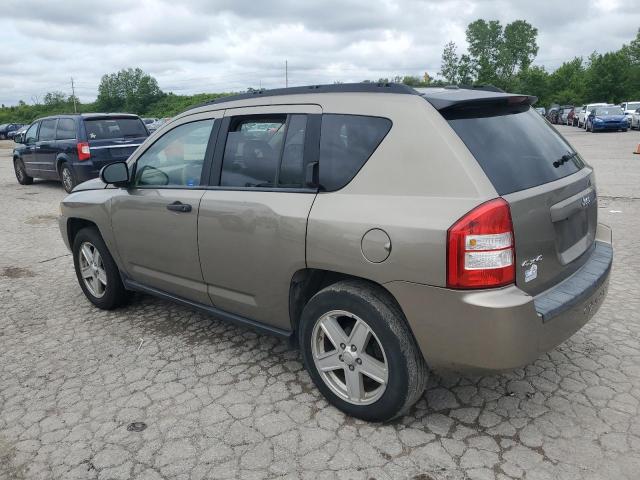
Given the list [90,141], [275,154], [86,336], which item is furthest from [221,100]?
[90,141]

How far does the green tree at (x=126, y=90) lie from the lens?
90.5m

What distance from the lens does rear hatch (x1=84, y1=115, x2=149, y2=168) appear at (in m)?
11.6

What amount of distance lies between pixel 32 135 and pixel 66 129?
94.4 inches

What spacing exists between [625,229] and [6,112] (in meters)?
99.0

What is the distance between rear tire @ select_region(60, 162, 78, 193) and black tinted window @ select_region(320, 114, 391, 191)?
10439mm

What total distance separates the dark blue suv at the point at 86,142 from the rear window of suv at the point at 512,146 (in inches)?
393

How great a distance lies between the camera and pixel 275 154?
10.7 ft

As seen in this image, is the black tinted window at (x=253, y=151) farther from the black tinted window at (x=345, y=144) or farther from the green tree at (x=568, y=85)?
the green tree at (x=568, y=85)

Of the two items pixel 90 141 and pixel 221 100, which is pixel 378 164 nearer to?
pixel 221 100

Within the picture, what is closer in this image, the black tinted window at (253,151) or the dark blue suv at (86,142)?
the black tinted window at (253,151)

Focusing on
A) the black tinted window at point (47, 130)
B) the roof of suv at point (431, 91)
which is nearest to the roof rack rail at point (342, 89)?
the roof of suv at point (431, 91)

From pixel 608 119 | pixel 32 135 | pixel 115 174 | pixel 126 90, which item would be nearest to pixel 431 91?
pixel 115 174

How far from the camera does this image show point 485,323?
244 centimetres

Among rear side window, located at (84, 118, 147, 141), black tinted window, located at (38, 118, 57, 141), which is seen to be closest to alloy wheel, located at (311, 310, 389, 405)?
rear side window, located at (84, 118, 147, 141)
